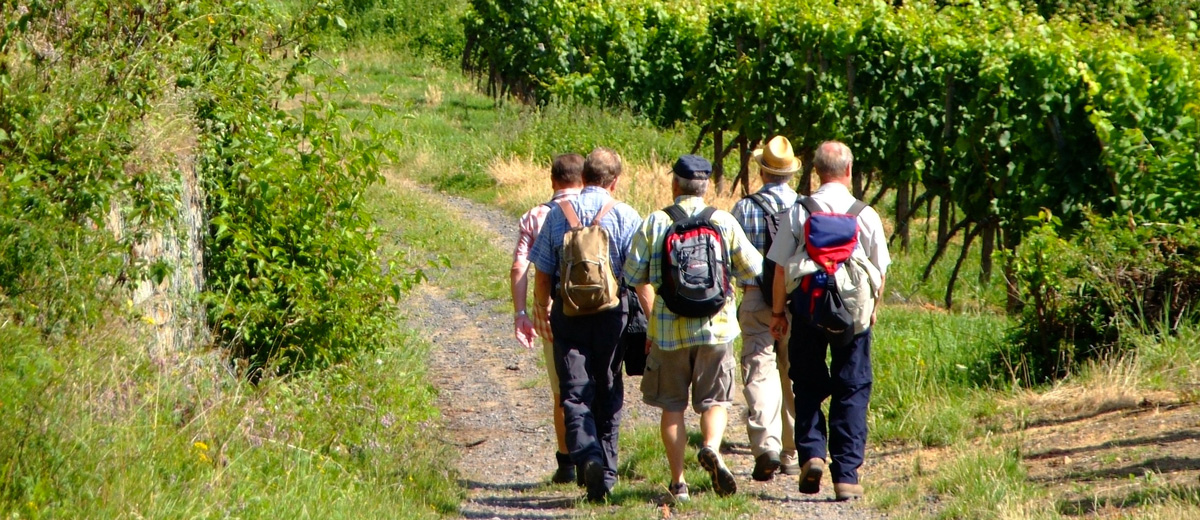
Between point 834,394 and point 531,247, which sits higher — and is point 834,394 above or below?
below

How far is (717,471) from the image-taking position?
5.39 metres

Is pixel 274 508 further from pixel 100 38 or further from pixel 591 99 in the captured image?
pixel 591 99

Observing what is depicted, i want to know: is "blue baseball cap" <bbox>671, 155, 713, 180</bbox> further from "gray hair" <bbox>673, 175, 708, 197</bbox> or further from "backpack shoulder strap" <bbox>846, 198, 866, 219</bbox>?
"backpack shoulder strap" <bbox>846, 198, 866, 219</bbox>

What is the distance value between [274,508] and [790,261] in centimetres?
224

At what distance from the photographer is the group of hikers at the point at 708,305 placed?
5172mm

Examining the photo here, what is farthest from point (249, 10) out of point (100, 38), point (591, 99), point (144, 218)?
point (591, 99)

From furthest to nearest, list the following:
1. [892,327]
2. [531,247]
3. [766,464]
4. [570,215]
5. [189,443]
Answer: [892,327] < [531,247] < [766,464] < [570,215] < [189,443]

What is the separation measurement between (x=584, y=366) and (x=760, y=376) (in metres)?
0.79

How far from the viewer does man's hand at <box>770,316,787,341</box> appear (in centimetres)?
546

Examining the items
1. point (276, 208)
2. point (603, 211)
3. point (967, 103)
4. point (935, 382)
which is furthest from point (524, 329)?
point (967, 103)

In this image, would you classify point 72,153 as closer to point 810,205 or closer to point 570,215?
point 570,215

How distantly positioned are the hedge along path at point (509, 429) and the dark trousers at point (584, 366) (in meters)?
0.29

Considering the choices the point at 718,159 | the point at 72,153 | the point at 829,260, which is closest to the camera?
the point at 72,153

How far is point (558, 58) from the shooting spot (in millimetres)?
20484
